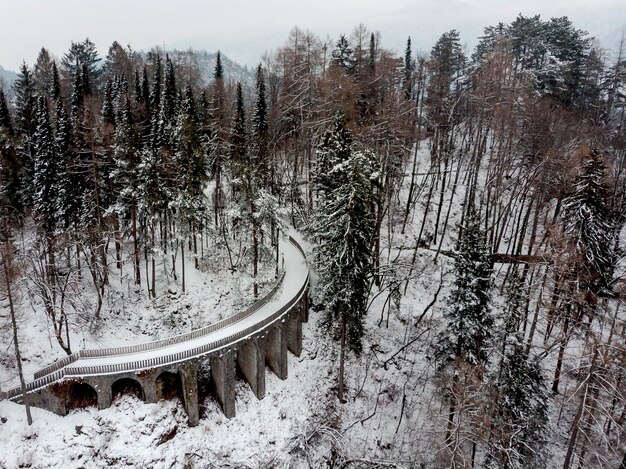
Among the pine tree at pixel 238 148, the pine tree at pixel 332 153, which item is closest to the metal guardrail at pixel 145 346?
the pine tree at pixel 238 148

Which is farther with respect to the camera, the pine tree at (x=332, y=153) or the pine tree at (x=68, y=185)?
the pine tree at (x=68, y=185)

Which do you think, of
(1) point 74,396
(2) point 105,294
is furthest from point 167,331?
(1) point 74,396

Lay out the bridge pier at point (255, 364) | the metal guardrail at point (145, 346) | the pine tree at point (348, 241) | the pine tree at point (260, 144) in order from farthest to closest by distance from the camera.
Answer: the pine tree at point (260, 144), the bridge pier at point (255, 364), the pine tree at point (348, 241), the metal guardrail at point (145, 346)

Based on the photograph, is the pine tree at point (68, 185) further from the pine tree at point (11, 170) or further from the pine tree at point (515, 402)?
the pine tree at point (515, 402)

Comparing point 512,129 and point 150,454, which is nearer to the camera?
point 150,454

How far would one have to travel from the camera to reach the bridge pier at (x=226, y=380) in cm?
2678

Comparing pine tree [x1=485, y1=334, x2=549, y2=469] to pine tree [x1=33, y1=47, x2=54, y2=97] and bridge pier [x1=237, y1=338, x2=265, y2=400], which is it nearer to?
bridge pier [x1=237, y1=338, x2=265, y2=400]

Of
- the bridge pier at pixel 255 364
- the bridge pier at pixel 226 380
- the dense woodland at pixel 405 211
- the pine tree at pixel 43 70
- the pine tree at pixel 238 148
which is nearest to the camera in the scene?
the dense woodland at pixel 405 211

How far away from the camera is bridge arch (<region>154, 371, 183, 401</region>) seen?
26.3m

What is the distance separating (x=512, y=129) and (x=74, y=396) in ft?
122

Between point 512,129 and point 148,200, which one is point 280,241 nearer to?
point 148,200

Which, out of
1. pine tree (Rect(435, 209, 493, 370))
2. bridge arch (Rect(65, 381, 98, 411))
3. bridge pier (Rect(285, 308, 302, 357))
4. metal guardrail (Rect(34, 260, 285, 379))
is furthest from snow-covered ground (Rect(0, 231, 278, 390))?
pine tree (Rect(435, 209, 493, 370))

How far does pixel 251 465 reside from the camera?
2562cm

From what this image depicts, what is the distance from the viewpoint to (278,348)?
99.1 ft
